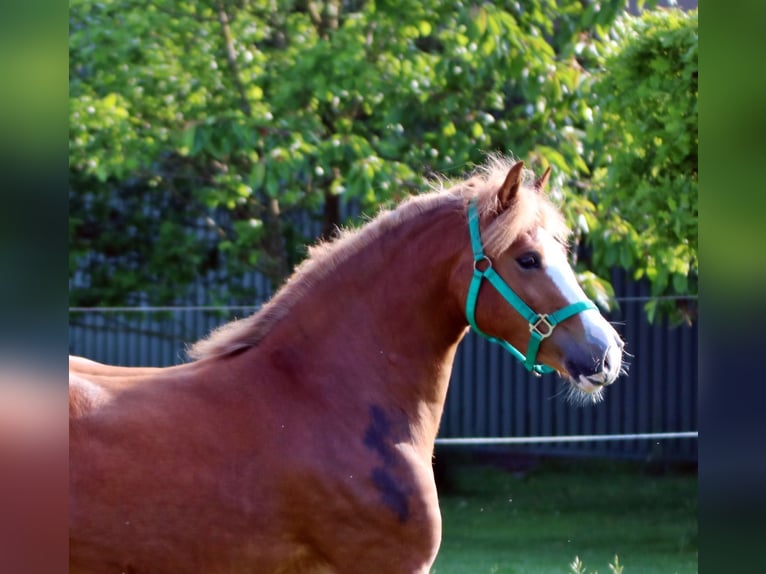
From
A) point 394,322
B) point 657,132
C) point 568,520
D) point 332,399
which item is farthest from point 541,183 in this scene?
point 568,520

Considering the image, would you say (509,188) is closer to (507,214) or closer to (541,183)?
(507,214)

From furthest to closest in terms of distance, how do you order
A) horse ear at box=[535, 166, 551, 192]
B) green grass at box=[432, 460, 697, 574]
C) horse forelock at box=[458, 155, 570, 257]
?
green grass at box=[432, 460, 697, 574], horse ear at box=[535, 166, 551, 192], horse forelock at box=[458, 155, 570, 257]

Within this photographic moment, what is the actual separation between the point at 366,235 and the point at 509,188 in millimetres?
490

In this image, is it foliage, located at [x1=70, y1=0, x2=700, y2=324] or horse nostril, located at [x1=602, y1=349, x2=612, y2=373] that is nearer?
horse nostril, located at [x1=602, y1=349, x2=612, y2=373]

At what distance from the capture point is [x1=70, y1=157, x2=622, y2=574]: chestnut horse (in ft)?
9.14

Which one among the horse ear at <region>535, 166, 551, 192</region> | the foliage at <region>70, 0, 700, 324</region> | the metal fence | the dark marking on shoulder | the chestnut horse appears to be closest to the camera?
the chestnut horse

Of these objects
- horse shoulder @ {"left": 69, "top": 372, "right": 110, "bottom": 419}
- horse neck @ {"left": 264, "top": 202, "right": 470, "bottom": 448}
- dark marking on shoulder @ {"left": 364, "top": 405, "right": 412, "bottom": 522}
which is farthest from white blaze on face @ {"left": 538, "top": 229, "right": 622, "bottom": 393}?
horse shoulder @ {"left": 69, "top": 372, "right": 110, "bottom": 419}

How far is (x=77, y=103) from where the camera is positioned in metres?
7.01

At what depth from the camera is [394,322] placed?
3127mm

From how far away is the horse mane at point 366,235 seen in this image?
10.2 ft

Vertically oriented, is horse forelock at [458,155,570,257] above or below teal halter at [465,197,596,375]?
above

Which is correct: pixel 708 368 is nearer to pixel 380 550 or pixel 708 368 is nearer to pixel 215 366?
pixel 380 550

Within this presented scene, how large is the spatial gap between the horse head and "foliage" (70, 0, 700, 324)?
10.4 feet

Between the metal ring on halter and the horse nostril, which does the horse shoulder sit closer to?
the metal ring on halter
